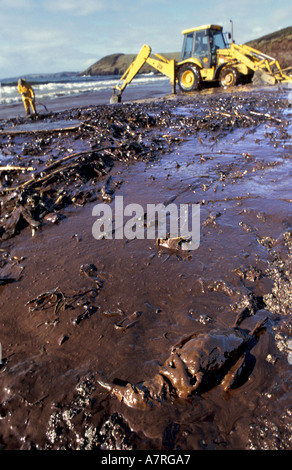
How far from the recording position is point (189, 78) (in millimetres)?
17547

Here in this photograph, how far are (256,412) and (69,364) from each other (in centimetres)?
112

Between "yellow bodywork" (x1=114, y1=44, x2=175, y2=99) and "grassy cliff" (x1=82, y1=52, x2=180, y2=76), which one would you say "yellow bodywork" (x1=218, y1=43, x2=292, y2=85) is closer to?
"yellow bodywork" (x1=114, y1=44, x2=175, y2=99)

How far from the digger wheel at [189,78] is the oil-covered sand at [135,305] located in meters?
14.9

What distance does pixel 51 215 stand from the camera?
3.54 metres

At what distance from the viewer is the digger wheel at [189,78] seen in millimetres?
16828

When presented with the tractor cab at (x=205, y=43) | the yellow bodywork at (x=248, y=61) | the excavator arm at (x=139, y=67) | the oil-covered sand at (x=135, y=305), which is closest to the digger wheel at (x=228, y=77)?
the yellow bodywork at (x=248, y=61)

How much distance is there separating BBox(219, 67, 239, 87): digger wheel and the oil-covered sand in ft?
48.1

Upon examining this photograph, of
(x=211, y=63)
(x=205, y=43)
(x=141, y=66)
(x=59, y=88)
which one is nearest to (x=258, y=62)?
(x=211, y=63)

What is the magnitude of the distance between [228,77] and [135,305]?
19.0 m

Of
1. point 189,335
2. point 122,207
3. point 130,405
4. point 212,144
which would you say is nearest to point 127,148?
point 212,144

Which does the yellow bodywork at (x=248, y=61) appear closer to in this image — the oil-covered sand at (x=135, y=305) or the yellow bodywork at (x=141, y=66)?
the yellow bodywork at (x=141, y=66)

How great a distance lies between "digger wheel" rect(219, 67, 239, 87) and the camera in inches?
645

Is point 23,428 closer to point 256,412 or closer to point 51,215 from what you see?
point 256,412
